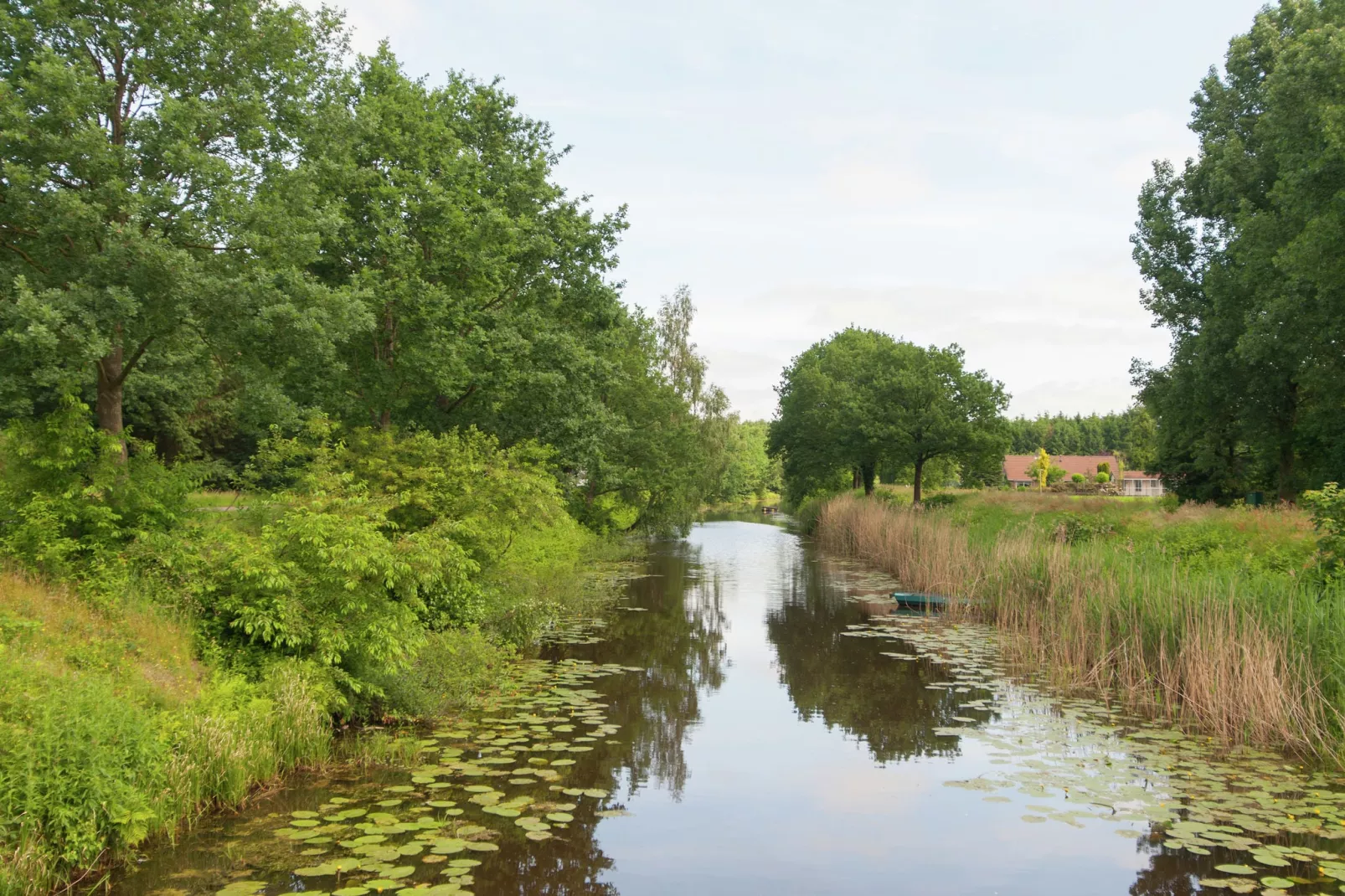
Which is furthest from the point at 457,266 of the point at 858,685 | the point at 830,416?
the point at 830,416

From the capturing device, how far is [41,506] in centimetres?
1017

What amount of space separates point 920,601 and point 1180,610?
943 cm

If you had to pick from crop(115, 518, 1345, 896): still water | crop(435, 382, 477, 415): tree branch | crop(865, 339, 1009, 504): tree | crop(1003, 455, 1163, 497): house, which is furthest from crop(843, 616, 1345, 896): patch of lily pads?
crop(1003, 455, 1163, 497): house

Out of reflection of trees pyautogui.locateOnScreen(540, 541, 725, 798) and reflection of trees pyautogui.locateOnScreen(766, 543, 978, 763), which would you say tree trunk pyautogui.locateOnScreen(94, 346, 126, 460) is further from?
reflection of trees pyautogui.locateOnScreen(766, 543, 978, 763)

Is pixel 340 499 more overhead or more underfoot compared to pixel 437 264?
more underfoot

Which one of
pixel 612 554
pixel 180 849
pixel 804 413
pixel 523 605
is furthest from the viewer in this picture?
pixel 804 413

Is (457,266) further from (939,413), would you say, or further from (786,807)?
(939,413)

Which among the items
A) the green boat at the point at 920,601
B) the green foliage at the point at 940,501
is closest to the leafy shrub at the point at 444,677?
the green boat at the point at 920,601

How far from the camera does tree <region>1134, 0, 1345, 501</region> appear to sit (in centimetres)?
2323

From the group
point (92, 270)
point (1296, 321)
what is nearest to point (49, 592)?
point (92, 270)

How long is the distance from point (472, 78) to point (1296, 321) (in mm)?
23654

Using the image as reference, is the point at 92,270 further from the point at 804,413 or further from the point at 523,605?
the point at 804,413

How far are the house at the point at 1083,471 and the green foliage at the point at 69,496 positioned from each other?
3533 inches

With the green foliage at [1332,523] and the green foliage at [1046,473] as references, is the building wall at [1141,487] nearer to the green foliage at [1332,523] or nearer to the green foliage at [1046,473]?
the green foliage at [1046,473]
